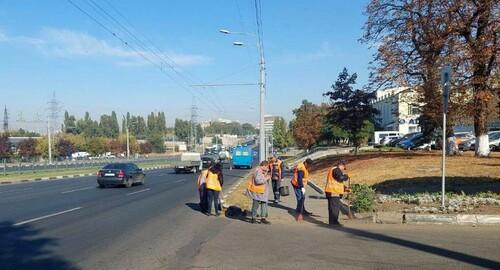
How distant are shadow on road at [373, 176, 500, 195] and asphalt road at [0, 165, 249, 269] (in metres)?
6.88

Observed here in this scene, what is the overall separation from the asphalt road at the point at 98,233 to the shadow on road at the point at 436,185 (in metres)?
Answer: 6.88

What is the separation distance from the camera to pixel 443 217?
481 inches

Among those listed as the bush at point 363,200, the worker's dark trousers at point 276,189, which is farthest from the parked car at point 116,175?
the bush at point 363,200

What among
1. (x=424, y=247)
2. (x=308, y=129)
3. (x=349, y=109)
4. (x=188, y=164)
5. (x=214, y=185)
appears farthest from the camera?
(x=308, y=129)

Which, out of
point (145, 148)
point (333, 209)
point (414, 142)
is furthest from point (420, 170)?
point (145, 148)

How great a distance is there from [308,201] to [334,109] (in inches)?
1076

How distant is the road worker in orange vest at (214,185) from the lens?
48.6 feet

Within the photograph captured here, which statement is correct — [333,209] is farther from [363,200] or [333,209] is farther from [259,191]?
[259,191]

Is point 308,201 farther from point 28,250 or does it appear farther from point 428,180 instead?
point 28,250

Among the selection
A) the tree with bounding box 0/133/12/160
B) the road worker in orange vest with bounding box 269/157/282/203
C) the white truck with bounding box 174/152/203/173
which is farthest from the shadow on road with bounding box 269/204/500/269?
the tree with bounding box 0/133/12/160

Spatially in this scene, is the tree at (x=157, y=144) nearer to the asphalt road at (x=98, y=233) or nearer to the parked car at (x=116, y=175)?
the parked car at (x=116, y=175)

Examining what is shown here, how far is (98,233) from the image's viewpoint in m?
11.6

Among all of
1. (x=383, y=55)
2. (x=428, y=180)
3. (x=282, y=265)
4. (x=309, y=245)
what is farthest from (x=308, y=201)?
(x=383, y=55)

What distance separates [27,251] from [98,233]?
87.3 inches
